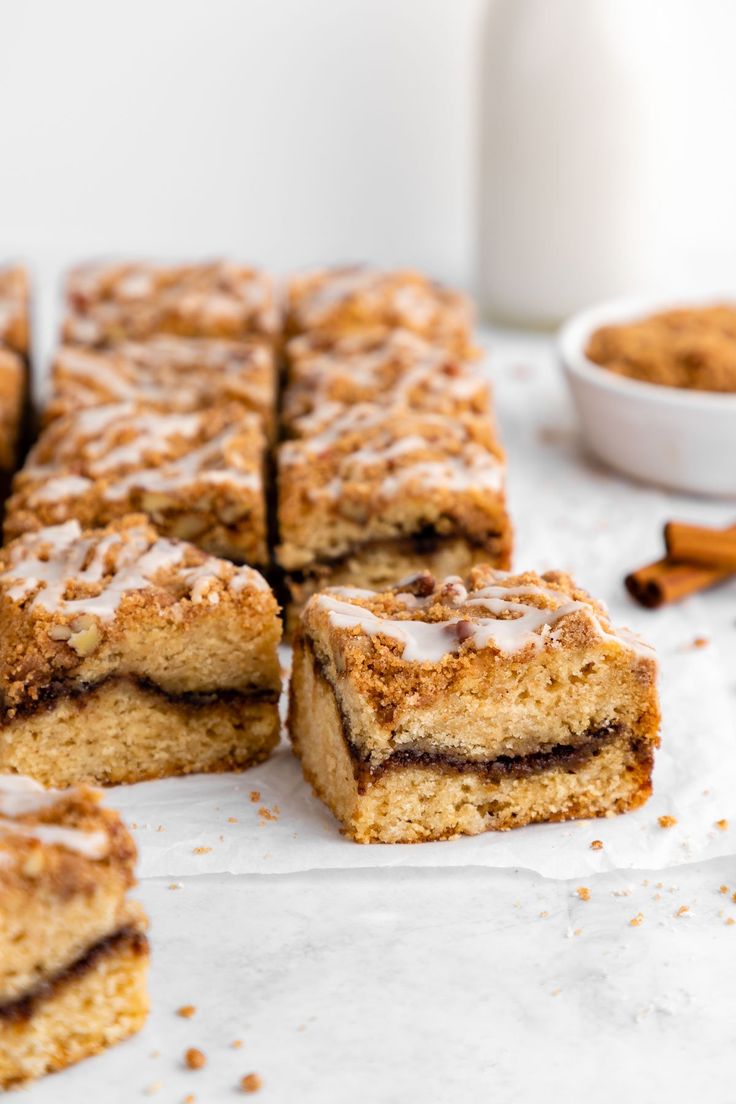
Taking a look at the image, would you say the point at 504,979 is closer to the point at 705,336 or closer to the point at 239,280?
the point at 705,336

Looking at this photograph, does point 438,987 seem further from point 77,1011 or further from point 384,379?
point 384,379

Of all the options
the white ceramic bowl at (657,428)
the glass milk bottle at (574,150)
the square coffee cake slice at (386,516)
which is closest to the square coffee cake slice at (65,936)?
the square coffee cake slice at (386,516)

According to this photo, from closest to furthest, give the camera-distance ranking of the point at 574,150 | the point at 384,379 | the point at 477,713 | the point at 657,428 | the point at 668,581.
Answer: the point at 477,713
the point at 668,581
the point at 384,379
the point at 657,428
the point at 574,150

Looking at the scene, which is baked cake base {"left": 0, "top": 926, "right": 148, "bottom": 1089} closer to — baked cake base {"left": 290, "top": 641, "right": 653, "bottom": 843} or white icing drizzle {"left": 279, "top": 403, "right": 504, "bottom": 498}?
baked cake base {"left": 290, "top": 641, "right": 653, "bottom": 843}

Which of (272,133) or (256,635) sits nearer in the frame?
(256,635)

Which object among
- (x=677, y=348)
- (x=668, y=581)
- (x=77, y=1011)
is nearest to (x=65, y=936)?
(x=77, y=1011)

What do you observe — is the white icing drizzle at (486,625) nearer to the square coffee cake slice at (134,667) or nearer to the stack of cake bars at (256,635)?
the stack of cake bars at (256,635)
